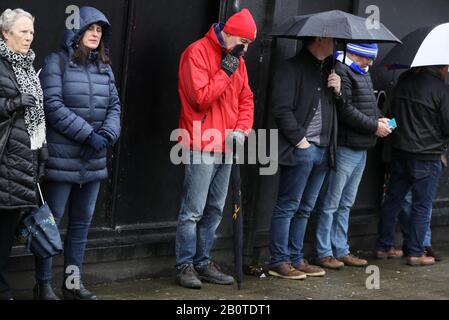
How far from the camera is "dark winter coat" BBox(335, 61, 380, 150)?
315 inches

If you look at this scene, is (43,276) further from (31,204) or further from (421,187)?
(421,187)

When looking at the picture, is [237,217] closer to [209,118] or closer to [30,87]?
[209,118]

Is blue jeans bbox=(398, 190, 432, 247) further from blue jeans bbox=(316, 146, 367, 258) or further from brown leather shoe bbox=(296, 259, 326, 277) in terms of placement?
brown leather shoe bbox=(296, 259, 326, 277)

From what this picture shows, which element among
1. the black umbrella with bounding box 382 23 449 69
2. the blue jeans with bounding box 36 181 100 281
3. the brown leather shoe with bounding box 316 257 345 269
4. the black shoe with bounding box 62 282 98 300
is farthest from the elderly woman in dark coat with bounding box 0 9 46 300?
the black umbrella with bounding box 382 23 449 69

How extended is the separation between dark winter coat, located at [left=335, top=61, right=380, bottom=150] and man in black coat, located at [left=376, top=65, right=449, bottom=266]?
44 cm

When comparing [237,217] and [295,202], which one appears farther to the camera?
[295,202]

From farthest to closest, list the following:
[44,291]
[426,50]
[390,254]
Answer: [390,254]
[426,50]
[44,291]

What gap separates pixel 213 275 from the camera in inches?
286

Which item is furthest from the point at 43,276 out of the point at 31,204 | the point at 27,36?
the point at 27,36

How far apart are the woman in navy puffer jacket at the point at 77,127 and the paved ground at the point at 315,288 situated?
1.47 ft

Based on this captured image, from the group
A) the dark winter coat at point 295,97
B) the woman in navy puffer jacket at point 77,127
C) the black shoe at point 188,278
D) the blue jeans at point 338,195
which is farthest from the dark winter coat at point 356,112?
the woman in navy puffer jacket at point 77,127

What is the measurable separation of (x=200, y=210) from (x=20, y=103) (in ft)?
5.83

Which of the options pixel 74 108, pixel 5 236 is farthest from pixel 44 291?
pixel 74 108

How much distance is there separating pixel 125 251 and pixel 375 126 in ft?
8.11
